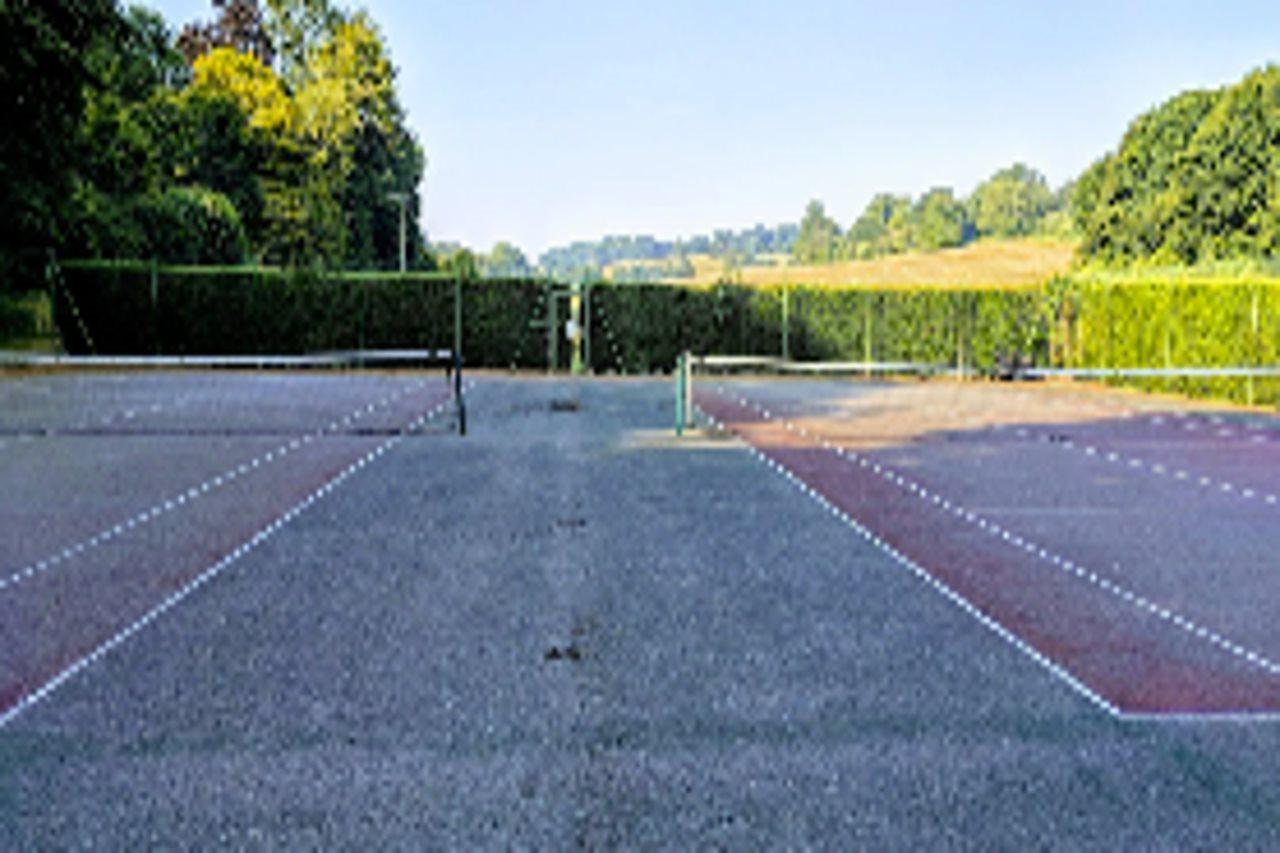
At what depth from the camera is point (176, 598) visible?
8562 millimetres

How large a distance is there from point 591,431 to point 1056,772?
14.9 meters

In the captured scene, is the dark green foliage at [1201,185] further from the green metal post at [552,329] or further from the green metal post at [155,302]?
the green metal post at [155,302]

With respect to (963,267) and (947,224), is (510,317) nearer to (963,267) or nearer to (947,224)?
(963,267)

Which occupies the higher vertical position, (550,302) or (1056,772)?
(550,302)

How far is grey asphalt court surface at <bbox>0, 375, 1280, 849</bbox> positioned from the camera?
4887mm

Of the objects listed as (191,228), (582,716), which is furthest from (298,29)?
(582,716)

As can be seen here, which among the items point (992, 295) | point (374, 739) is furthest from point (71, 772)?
point (992, 295)

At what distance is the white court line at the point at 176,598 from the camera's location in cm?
642

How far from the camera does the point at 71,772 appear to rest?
17.7ft

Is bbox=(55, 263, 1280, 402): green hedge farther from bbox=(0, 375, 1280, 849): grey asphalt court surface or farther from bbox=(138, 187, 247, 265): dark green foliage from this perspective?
bbox=(0, 375, 1280, 849): grey asphalt court surface

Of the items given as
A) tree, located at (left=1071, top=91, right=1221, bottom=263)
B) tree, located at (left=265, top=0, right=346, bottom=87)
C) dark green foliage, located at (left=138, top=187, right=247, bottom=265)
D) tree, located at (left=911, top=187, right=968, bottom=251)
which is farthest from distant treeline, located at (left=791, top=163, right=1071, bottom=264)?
dark green foliage, located at (left=138, top=187, right=247, bottom=265)

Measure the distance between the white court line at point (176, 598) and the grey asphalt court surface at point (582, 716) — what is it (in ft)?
0.22

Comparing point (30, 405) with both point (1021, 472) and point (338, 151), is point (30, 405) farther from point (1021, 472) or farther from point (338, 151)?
point (338, 151)

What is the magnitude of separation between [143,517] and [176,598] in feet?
11.5
